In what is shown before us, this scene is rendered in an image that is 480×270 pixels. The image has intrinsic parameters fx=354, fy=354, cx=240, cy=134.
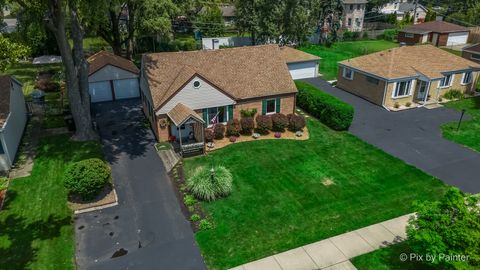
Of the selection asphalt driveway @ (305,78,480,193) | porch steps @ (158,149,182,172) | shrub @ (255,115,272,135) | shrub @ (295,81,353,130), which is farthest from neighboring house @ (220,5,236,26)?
porch steps @ (158,149,182,172)

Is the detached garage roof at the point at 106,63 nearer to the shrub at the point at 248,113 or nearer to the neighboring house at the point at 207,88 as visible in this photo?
the neighboring house at the point at 207,88

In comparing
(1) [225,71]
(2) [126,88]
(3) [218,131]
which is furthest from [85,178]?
(2) [126,88]

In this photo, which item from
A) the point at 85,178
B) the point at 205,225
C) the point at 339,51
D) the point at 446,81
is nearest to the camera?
the point at 205,225

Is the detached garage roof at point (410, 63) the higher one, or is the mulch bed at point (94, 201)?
the detached garage roof at point (410, 63)

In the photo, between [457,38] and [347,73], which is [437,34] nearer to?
[457,38]

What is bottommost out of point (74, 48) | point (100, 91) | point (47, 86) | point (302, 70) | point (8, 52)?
point (47, 86)

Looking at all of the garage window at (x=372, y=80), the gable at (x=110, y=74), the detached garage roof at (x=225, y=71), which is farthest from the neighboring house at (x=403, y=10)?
the gable at (x=110, y=74)
